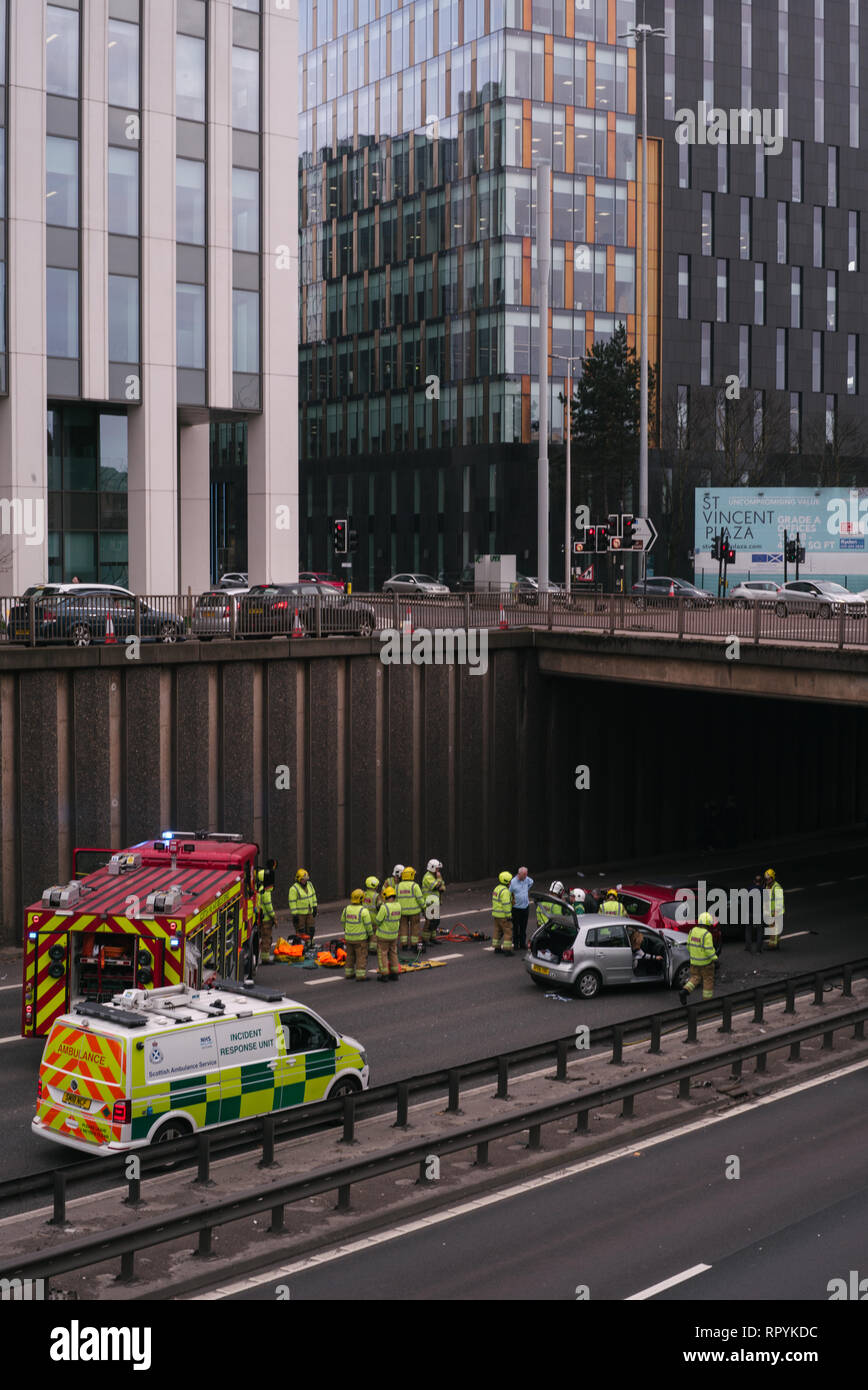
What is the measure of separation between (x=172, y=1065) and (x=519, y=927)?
13.6 m

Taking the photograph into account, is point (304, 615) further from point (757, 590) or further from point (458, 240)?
point (458, 240)

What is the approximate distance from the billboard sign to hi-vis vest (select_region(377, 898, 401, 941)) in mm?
36162

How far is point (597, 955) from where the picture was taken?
25.5 meters

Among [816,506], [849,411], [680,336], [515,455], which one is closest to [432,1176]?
[816,506]

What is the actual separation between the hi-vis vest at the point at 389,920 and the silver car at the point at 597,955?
2298 mm

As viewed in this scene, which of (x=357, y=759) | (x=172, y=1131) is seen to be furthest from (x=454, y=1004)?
(x=357, y=759)

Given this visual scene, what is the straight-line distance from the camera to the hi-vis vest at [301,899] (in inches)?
1115

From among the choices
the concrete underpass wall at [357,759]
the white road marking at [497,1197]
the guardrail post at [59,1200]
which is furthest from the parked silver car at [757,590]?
the guardrail post at [59,1200]

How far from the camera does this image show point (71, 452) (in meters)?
47.3

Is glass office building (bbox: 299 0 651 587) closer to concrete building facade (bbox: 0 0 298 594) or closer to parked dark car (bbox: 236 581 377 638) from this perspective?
concrete building facade (bbox: 0 0 298 594)

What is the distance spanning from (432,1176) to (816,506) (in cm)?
4792

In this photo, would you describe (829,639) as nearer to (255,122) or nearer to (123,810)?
(123,810)

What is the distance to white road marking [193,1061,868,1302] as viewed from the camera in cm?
1352

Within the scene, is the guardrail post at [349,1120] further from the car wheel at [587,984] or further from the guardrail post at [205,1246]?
Answer: the car wheel at [587,984]
